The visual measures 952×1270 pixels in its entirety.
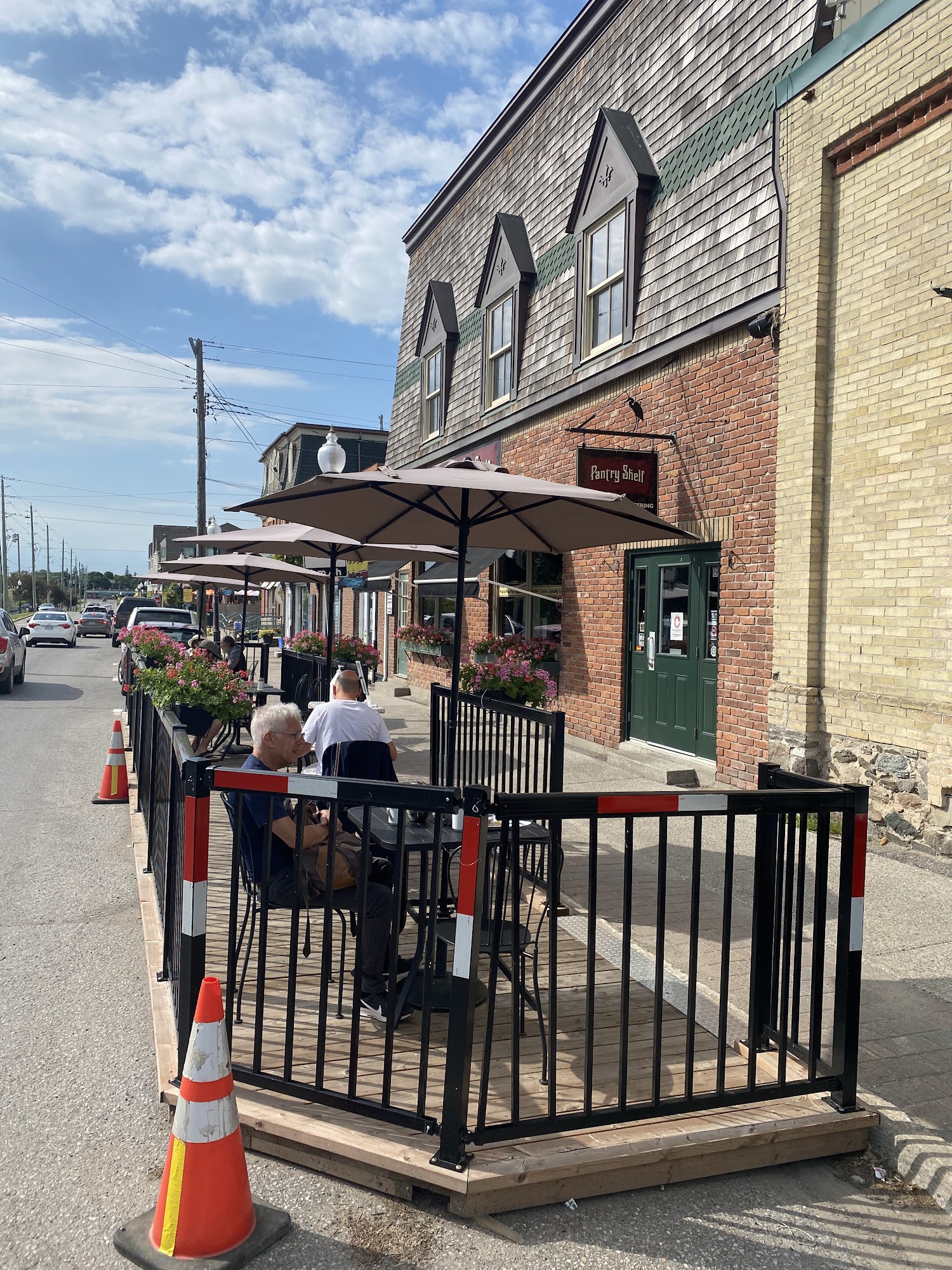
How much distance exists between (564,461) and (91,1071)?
9.91 meters

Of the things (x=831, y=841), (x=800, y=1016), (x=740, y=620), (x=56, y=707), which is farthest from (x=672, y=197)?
(x=56, y=707)

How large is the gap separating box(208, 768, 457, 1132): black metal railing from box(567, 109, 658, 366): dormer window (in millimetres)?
8118

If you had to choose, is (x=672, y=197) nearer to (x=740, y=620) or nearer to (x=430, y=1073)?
(x=740, y=620)

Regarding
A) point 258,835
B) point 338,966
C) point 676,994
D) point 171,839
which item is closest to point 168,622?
point 338,966

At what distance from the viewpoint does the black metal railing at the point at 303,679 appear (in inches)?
405

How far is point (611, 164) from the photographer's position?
36.8 ft

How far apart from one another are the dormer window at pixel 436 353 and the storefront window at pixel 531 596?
182 inches

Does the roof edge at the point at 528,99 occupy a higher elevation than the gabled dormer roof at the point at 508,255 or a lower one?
higher

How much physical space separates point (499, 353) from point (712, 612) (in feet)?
23.8

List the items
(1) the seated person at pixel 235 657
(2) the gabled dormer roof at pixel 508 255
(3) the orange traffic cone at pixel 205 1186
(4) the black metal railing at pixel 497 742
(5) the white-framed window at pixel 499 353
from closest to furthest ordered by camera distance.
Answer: (3) the orange traffic cone at pixel 205 1186 → (4) the black metal railing at pixel 497 742 → (1) the seated person at pixel 235 657 → (2) the gabled dormer roof at pixel 508 255 → (5) the white-framed window at pixel 499 353

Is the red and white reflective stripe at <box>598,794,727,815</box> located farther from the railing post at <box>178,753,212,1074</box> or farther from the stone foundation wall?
the stone foundation wall

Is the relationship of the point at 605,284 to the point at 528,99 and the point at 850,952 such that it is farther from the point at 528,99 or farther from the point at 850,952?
the point at 850,952

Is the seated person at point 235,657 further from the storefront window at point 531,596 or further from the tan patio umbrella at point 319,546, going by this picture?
the storefront window at point 531,596

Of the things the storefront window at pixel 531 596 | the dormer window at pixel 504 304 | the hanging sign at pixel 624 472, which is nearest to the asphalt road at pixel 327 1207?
the hanging sign at pixel 624 472
